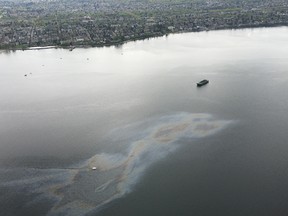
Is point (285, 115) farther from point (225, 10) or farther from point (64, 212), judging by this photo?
point (225, 10)

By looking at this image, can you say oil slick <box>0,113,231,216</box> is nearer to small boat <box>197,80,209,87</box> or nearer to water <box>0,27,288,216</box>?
water <box>0,27,288,216</box>

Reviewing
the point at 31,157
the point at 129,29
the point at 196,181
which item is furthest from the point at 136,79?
the point at 129,29

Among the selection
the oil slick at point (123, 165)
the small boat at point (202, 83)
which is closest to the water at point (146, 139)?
the oil slick at point (123, 165)

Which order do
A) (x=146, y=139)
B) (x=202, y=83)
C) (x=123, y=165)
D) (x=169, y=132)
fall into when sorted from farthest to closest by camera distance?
1. (x=202, y=83)
2. (x=169, y=132)
3. (x=146, y=139)
4. (x=123, y=165)

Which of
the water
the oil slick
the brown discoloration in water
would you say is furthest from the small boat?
the brown discoloration in water

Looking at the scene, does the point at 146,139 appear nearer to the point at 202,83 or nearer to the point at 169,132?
the point at 169,132

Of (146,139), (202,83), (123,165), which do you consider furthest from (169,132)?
(202,83)
